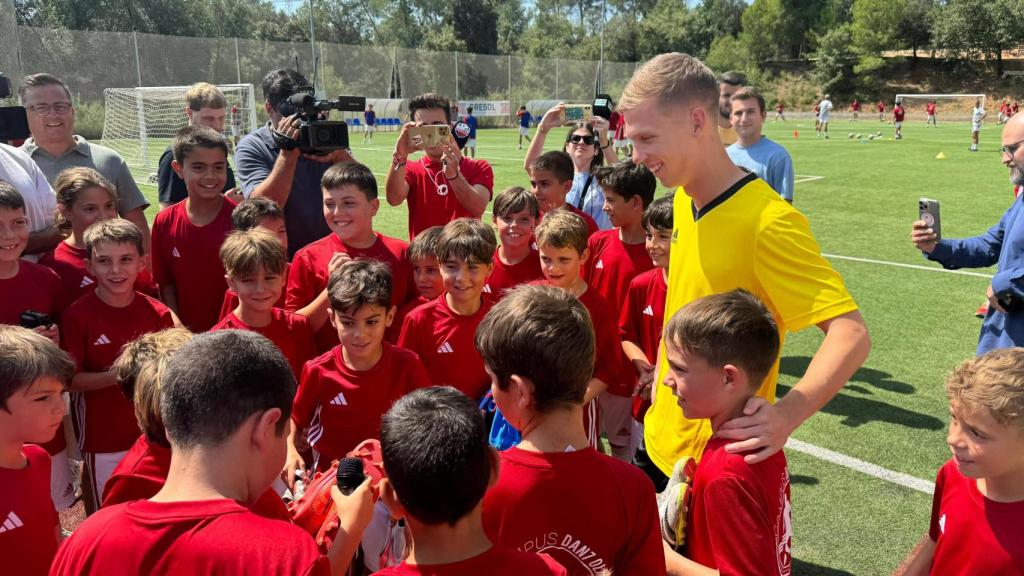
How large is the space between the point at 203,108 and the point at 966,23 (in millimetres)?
82716

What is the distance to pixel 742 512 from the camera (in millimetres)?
1979

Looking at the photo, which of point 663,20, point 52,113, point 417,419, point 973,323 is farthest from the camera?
point 663,20

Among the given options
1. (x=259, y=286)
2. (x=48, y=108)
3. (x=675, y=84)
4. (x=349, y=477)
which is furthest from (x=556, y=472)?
(x=48, y=108)

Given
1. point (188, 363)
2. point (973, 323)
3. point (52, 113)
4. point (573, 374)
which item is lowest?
point (973, 323)

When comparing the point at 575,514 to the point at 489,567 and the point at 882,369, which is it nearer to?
the point at 489,567

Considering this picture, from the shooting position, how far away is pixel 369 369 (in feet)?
11.4

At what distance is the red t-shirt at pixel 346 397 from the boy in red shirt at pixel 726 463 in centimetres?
158

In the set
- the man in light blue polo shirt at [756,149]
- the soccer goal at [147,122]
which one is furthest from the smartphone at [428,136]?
the soccer goal at [147,122]

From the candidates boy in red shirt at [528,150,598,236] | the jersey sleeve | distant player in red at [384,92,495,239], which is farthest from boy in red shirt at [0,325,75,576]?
boy in red shirt at [528,150,598,236]

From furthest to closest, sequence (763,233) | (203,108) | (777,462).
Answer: (203,108) → (763,233) → (777,462)

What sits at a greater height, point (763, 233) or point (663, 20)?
point (663, 20)

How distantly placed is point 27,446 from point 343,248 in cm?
213

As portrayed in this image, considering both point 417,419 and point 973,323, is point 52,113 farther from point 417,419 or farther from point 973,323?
point 973,323

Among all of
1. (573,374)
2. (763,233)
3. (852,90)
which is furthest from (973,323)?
(852,90)
